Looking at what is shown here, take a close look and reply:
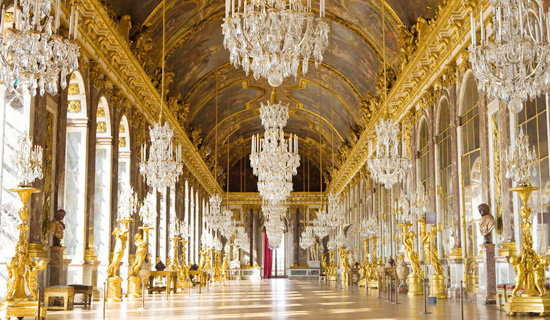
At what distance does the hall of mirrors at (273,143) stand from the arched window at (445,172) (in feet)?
0.25

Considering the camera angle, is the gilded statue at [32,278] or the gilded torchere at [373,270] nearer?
the gilded statue at [32,278]

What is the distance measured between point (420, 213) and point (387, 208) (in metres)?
8.96

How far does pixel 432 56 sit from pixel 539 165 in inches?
250

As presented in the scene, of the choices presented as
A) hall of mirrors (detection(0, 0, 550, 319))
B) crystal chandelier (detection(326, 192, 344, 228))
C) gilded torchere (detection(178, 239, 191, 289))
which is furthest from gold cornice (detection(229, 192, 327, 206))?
gilded torchere (detection(178, 239, 191, 289))

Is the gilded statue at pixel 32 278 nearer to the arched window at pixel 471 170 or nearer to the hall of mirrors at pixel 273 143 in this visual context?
the hall of mirrors at pixel 273 143

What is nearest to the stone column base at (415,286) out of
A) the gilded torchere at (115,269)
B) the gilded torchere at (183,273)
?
the gilded torchere at (115,269)

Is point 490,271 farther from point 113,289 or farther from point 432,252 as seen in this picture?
point 113,289

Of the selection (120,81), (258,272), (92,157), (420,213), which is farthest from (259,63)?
(258,272)

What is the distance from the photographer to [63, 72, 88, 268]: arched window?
1498cm

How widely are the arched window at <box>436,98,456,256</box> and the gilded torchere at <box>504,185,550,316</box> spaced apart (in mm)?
6416

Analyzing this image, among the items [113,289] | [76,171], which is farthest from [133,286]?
[76,171]

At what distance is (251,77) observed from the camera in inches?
1200

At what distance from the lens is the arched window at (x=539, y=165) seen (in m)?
10.7

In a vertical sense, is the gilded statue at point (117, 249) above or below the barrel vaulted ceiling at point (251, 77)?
below
